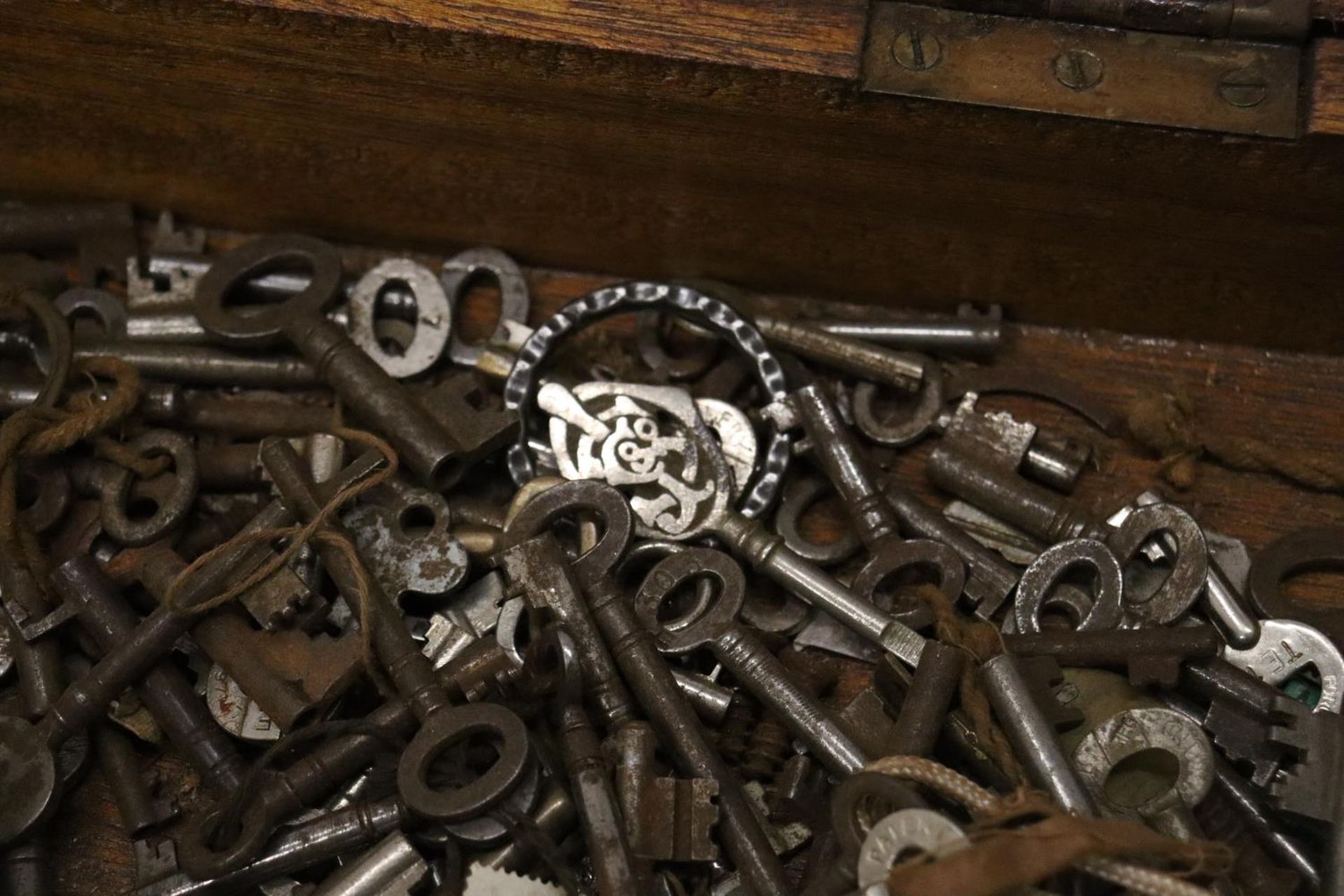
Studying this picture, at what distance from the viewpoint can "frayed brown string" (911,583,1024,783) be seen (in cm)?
177

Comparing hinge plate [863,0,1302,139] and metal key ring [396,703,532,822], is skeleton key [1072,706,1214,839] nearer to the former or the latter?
metal key ring [396,703,532,822]

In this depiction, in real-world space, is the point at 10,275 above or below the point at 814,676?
above

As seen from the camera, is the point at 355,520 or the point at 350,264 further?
the point at 350,264

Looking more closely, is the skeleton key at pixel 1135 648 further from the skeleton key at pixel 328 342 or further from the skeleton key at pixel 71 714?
the skeleton key at pixel 71 714

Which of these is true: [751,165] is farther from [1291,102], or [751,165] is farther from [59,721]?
[59,721]

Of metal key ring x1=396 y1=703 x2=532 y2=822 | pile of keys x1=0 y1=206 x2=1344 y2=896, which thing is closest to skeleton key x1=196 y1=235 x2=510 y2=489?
pile of keys x1=0 y1=206 x2=1344 y2=896

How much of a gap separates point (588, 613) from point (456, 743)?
258mm

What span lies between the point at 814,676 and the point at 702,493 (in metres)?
0.32

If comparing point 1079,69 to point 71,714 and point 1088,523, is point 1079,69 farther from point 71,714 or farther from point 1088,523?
point 71,714

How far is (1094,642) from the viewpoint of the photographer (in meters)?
1.90

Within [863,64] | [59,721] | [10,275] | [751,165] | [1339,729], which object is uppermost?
[863,64]

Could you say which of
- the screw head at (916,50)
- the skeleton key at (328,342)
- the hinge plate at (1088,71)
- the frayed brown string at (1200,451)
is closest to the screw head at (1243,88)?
the hinge plate at (1088,71)

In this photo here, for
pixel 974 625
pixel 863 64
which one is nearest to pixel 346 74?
pixel 863 64

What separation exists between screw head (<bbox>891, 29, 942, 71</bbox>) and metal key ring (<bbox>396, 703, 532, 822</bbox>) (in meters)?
1.06
